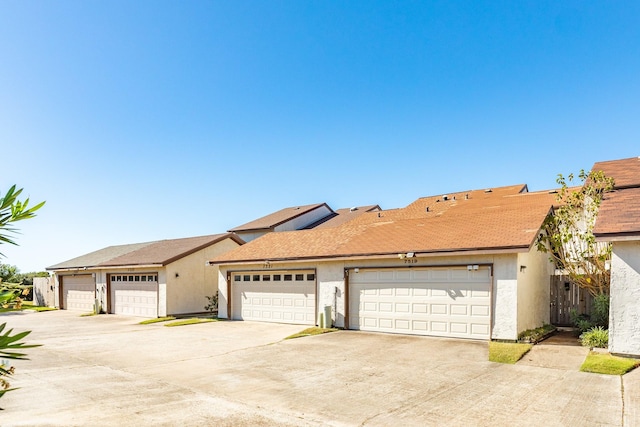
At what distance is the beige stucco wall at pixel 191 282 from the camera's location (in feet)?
72.3

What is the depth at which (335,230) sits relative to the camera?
20.7 meters

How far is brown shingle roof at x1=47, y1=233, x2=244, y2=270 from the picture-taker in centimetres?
2284

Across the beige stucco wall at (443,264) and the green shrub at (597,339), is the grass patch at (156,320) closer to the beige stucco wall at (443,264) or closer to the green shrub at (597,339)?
the beige stucco wall at (443,264)

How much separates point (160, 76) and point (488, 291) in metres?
15.2

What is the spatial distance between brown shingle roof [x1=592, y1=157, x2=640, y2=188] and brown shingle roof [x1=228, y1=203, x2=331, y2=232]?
22070 mm

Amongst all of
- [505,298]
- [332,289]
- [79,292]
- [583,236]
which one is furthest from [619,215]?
[79,292]

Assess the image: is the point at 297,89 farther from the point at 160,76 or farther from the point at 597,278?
the point at 597,278

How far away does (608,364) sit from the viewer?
915 cm

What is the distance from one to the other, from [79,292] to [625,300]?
99.9 feet

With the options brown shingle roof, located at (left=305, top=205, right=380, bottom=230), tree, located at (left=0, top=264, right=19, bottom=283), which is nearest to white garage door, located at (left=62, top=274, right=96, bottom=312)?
brown shingle roof, located at (left=305, top=205, right=380, bottom=230)

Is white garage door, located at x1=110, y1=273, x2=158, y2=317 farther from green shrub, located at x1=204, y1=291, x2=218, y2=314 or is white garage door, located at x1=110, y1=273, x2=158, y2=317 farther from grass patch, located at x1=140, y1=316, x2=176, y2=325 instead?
green shrub, located at x1=204, y1=291, x2=218, y2=314

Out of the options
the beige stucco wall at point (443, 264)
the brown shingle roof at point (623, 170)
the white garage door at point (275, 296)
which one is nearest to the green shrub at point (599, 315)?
the beige stucco wall at point (443, 264)

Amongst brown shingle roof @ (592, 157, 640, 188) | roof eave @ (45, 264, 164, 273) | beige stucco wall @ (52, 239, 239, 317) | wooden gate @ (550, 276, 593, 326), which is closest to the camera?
brown shingle roof @ (592, 157, 640, 188)

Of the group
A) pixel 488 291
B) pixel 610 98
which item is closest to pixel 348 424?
pixel 488 291
